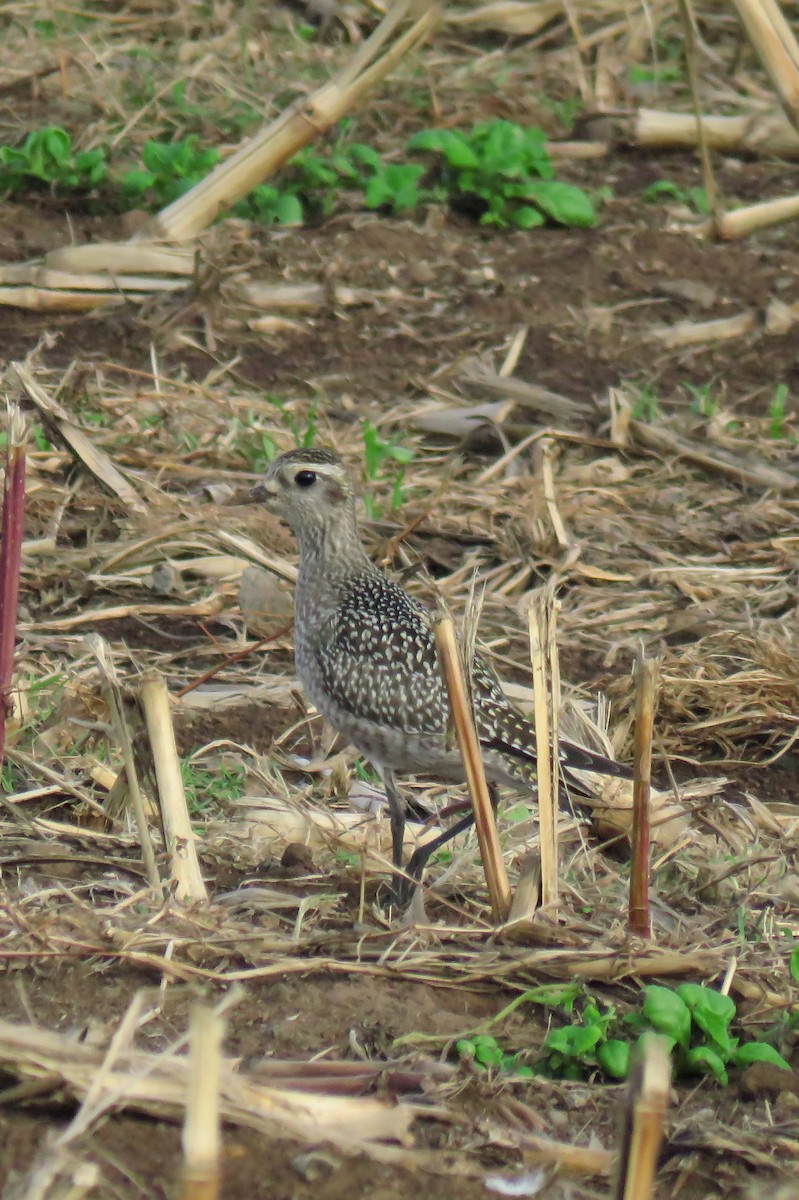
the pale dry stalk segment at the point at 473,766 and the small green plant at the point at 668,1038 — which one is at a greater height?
the pale dry stalk segment at the point at 473,766

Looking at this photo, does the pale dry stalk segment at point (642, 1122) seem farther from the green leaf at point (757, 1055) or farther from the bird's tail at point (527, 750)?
the bird's tail at point (527, 750)

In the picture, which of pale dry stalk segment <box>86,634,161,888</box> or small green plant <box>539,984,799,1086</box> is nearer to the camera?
small green plant <box>539,984,799,1086</box>

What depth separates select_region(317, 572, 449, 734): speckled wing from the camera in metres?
5.41

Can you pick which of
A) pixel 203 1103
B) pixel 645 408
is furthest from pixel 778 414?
pixel 203 1103

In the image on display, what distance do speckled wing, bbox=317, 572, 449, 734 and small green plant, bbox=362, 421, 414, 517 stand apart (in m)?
1.81

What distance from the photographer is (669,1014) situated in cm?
393

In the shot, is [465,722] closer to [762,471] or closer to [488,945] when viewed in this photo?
[488,945]

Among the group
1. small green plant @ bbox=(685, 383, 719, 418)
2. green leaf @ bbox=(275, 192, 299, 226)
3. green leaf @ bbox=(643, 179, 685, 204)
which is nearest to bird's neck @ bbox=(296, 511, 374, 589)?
small green plant @ bbox=(685, 383, 719, 418)

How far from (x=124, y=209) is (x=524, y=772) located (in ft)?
18.6

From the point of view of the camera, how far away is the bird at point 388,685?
17.3 feet

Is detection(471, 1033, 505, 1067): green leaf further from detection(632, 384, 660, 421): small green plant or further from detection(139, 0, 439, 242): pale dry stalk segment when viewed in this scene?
detection(139, 0, 439, 242): pale dry stalk segment

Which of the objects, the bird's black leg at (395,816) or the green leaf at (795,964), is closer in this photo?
the green leaf at (795,964)

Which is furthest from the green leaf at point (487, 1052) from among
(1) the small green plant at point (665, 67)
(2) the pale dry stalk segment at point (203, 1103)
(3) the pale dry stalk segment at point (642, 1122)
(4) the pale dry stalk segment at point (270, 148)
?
(1) the small green plant at point (665, 67)

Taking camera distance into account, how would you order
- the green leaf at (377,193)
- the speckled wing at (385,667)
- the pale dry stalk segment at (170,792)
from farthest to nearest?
the green leaf at (377,193)
the speckled wing at (385,667)
the pale dry stalk segment at (170,792)
